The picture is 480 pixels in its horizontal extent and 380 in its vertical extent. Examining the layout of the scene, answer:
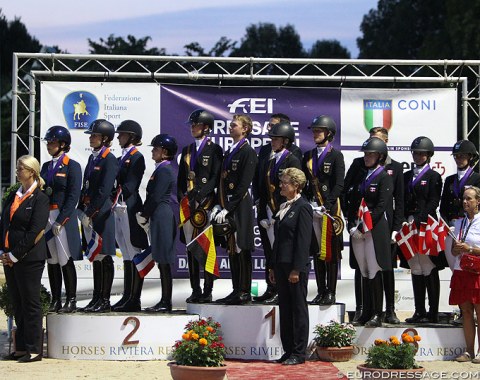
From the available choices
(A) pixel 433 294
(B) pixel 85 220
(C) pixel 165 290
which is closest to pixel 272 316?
→ (C) pixel 165 290

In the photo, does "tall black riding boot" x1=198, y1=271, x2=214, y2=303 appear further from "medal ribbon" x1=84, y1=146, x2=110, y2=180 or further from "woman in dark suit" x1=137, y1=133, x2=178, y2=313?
"medal ribbon" x1=84, y1=146, x2=110, y2=180

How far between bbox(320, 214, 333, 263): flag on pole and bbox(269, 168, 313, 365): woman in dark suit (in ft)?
2.00

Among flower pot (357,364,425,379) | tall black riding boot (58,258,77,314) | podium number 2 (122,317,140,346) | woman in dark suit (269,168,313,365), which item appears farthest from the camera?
tall black riding boot (58,258,77,314)

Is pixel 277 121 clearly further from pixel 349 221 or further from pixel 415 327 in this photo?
pixel 415 327

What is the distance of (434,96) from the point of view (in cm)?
1324

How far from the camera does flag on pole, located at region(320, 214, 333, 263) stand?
1084 centimetres

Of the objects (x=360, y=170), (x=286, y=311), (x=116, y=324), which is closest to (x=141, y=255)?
(x=116, y=324)

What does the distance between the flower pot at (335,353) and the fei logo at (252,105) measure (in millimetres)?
3677

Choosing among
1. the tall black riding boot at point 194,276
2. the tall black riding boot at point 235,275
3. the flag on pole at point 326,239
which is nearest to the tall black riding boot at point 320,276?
the flag on pole at point 326,239

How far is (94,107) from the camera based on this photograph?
13008mm

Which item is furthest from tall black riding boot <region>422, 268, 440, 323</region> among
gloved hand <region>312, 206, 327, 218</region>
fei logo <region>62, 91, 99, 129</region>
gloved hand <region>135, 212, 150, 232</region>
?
fei logo <region>62, 91, 99, 129</region>

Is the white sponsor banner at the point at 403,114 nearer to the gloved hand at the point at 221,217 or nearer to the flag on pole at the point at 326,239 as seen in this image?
the flag on pole at the point at 326,239

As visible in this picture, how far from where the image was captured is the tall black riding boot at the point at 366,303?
10859 mm

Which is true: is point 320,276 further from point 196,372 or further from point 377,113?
point 377,113
